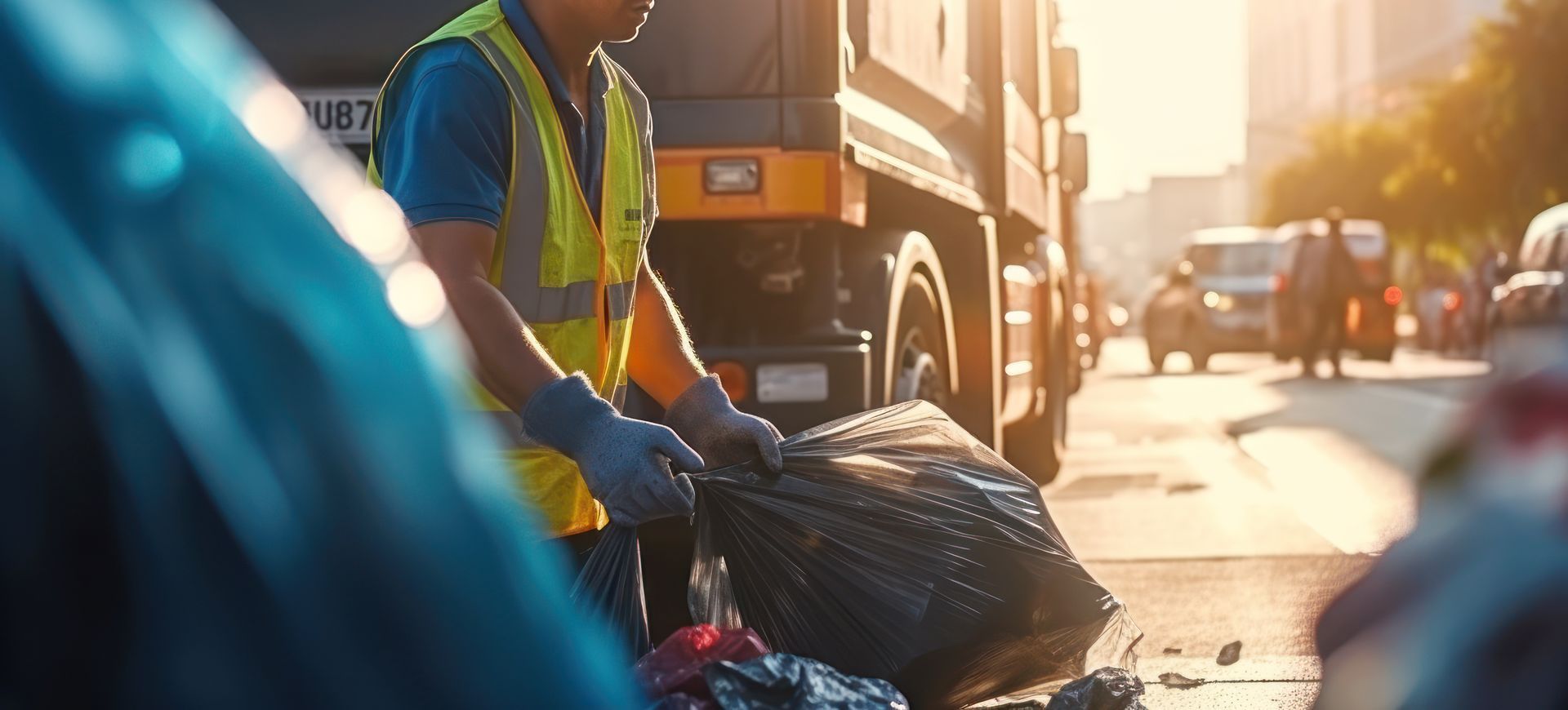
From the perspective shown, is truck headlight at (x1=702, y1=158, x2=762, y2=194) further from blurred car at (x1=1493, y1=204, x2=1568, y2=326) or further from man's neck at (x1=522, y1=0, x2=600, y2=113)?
blurred car at (x1=1493, y1=204, x2=1568, y2=326)

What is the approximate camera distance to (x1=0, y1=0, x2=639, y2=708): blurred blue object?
Result: 4.69 ft

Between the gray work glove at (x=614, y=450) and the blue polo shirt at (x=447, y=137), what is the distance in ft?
0.96

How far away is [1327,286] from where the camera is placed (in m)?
21.6

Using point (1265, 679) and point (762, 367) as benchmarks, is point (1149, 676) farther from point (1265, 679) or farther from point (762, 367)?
point (762, 367)

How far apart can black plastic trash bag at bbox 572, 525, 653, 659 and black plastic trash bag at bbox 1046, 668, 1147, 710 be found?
0.63 metres

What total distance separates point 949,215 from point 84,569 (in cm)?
557

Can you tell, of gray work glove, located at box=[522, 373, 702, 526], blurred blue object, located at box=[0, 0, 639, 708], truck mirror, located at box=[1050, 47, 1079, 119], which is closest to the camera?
blurred blue object, located at box=[0, 0, 639, 708]

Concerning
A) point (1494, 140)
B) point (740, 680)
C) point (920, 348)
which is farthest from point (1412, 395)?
point (1494, 140)

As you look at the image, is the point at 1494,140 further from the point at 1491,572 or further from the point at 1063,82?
the point at 1491,572

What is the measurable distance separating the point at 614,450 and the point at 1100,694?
0.85 m

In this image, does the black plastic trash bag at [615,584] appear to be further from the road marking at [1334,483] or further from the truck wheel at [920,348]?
the road marking at [1334,483]

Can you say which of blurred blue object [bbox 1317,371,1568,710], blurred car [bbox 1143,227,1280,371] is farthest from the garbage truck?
blurred car [bbox 1143,227,1280,371]

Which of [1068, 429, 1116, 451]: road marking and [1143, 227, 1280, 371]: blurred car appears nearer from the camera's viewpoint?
[1068, 429, 1116, 451]: road marking

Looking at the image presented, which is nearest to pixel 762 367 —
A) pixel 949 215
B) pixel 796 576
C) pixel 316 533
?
pixel 949 215
